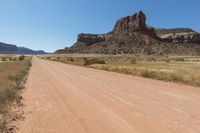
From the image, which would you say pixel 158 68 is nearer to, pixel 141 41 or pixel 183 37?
pixel 141 41

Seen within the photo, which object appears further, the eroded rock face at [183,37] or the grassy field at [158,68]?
the eroded rock face at [183,37]

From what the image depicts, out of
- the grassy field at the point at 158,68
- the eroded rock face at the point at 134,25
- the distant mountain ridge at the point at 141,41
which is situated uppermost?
the eroded rock face at the point at 134,25

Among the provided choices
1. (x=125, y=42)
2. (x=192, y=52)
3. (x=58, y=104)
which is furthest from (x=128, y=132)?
(x=192, y=52)

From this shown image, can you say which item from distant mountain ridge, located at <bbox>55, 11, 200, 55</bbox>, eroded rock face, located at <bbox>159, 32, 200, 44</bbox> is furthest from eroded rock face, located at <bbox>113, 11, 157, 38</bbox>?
eroded rock face, located at <bbox>159, 32, 200, 44</bbox>

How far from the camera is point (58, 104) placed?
35.3ft

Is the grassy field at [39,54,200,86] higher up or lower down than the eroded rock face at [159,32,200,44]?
lower down

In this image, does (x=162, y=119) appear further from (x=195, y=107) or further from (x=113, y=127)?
(x=195, y=107)

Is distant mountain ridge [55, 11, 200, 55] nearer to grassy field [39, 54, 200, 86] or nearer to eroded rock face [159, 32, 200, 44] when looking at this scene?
eroded rock face [159, 32, 200, 44]

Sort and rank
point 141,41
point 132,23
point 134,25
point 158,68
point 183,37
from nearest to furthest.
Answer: point 158,68 < point 141,41 < point 134,25 < point 132,23 < point 183,37

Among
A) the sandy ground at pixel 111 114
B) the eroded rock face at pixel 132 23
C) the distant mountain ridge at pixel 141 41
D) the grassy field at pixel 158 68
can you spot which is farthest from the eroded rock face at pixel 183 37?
the sandy ground at pixel 111 114

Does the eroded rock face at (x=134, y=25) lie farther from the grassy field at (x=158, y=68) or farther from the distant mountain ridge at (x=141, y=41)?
the grassy field at (x=158, y=68)

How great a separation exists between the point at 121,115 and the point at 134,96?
3918 mm

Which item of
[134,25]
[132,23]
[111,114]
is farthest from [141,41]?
[111,114]

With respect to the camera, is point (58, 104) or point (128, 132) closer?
point (128, 132)
